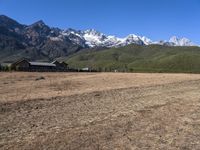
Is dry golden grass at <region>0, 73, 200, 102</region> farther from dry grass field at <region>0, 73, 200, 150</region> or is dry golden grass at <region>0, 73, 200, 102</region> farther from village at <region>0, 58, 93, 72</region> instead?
village at <region>0, 58, 93, 72</region>

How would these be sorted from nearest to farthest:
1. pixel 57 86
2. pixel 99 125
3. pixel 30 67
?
pixel 99 125, pixel 57 86, pixel 30 67

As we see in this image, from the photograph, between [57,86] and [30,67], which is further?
[30,67]

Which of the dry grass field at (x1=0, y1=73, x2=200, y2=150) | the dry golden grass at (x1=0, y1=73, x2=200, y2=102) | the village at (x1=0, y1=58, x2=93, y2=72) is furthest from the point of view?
the village at (x1=0, y1=58, x2=93, y2=72)

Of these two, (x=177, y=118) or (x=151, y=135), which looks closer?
(x=151, y=135)

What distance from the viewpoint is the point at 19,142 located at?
44.9ft

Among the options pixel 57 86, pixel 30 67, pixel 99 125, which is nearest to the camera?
pixel 99 125

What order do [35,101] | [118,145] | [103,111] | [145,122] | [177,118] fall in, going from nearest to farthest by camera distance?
1. [118,145]
2. [145,122]
3. [177,118]
4. [103,111]
5. [35,101]

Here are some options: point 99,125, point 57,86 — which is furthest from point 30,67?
point 99,125

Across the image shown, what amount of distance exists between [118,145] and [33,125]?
185 inches

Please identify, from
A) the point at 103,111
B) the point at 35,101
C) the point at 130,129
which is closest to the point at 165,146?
the point at 130,129

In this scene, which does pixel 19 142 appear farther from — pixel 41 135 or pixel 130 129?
pixel 130 129

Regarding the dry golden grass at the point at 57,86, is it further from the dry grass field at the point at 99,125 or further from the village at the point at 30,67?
the village at the point at 30,67

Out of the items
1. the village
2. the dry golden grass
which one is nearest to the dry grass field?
the dry golden grass

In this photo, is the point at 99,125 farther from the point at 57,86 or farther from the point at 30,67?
the point at 30,67
